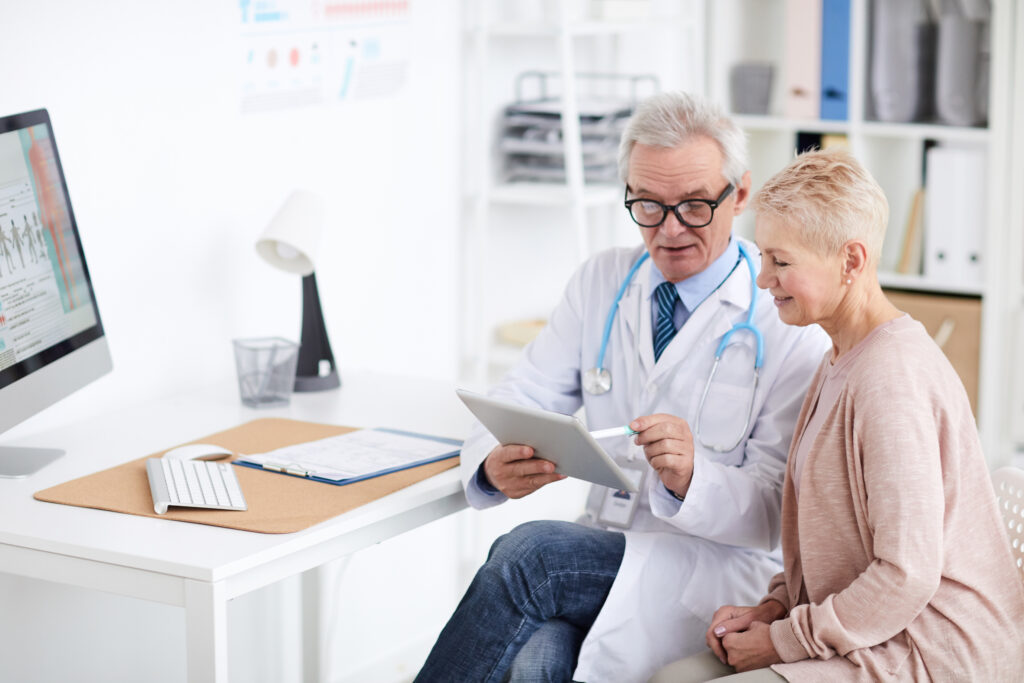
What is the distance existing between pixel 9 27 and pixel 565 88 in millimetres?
1275

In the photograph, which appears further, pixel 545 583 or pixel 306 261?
pixel 306 261

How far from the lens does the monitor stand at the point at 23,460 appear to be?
1768mm

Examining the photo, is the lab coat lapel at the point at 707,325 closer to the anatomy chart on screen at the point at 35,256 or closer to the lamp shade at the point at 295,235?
the lamp shade at the point at 295,235

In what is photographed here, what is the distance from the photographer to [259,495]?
1.71 m

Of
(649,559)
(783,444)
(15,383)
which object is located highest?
(15,383)

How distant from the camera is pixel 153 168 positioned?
7.18 feet

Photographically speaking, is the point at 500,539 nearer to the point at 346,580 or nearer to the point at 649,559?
the point at 649,559

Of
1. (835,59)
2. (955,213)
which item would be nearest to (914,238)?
(955,213)

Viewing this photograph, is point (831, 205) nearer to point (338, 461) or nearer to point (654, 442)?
point (654, 442)

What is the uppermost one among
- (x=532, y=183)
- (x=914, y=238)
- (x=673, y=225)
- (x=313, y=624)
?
(x=673, y=225)

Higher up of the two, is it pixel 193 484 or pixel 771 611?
pixel 193 484

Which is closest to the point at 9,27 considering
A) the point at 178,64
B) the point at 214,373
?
the point at 178,64

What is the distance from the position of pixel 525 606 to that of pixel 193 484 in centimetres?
48

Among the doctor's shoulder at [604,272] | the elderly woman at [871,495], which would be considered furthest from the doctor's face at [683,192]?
the elderly woman at [871,495]
